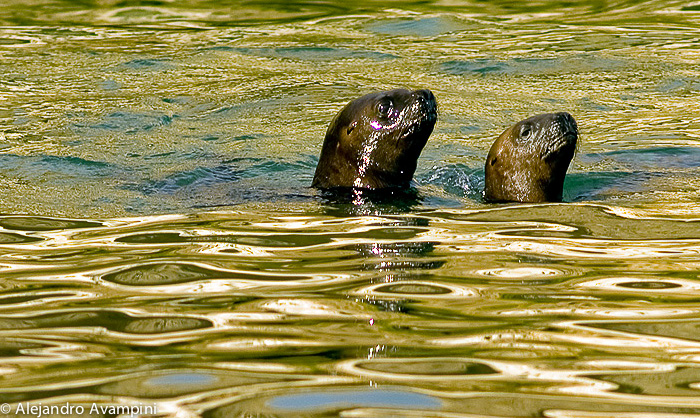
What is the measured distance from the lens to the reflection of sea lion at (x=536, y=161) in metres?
6.79

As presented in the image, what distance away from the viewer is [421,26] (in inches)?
517

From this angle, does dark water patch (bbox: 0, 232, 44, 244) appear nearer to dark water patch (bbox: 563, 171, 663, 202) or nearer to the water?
the water

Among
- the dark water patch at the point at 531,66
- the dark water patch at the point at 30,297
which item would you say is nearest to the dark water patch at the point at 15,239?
the dark water patch at the point at 30,297

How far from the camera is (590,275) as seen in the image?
4.21 meters

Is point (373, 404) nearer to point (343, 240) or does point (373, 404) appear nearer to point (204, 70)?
point (343, 240)

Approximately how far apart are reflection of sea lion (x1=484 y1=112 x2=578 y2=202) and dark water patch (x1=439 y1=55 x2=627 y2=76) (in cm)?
405

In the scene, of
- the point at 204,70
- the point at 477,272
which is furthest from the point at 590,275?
the point at 204,70

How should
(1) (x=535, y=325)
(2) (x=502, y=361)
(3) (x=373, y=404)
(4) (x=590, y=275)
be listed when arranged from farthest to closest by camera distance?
(4) (x=590, y=275), (1) (x=535, y=325), (2) (x=502, y=361), (3) (x=373, y=404)

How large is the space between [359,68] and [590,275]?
7.25m

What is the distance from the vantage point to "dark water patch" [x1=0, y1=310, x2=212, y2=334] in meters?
3.46

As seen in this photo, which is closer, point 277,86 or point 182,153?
point 182,153

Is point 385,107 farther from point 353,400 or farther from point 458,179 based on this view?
point 353,400
